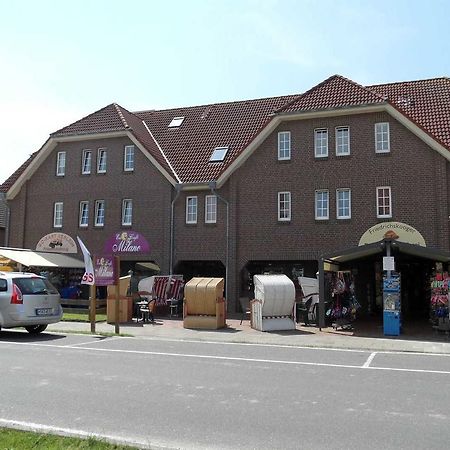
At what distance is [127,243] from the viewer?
26.0 meters

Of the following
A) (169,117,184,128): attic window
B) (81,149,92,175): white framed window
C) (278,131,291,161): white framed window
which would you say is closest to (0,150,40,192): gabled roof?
(81,149,92,175): white framed window

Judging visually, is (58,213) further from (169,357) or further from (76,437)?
(76,437)

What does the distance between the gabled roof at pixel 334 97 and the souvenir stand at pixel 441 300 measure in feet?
28.0

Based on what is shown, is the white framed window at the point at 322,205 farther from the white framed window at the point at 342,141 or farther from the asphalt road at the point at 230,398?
the asphalt road at the point at 230,398

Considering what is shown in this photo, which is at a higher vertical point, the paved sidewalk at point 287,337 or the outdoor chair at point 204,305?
the outdoor chair at point 204,305

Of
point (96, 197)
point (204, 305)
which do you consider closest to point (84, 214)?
point (96, 197)

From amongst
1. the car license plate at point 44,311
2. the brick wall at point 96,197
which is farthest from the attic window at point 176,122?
the car license plate at point 44,311

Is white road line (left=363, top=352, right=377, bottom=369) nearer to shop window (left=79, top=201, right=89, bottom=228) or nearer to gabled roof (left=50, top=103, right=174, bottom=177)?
gabled roof (left=50, top=103, right=174, bottom=177)

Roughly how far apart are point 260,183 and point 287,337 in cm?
971

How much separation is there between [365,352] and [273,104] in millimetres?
17682

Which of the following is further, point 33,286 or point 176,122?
point 176,122

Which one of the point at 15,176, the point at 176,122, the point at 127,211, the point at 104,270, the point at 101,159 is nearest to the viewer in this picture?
the point at 104,270

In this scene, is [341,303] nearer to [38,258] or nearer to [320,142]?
[320,142]

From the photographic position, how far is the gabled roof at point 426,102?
21.9 meters
